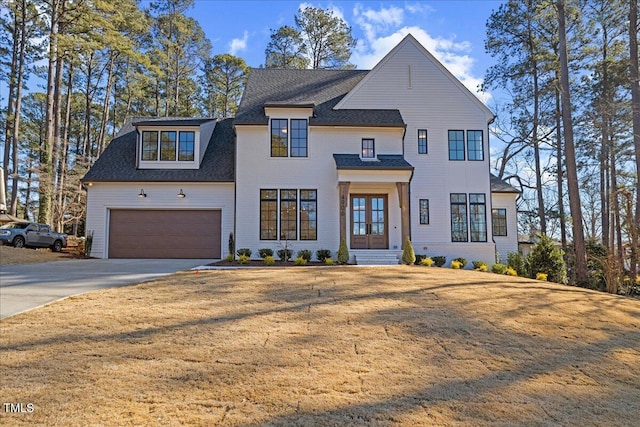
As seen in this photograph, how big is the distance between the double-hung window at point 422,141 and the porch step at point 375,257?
15.3 feet

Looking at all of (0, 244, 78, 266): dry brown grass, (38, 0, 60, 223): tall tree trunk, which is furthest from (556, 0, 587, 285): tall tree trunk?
(38, 0, 60, 223): tall tree trunk

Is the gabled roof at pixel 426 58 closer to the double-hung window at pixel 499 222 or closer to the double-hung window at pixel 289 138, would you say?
the double-hung window at pixel 289 138

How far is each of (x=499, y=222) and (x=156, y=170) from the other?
1519 cm

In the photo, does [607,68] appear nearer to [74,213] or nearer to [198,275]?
[198,275]

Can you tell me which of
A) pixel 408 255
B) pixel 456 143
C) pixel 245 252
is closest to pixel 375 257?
pixel 408 255

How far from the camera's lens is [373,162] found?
15188mm

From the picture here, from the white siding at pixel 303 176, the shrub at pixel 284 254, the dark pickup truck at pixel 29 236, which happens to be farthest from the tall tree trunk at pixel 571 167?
the dark pickup truck at pixel 29 236

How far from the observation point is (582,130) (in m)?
21.8

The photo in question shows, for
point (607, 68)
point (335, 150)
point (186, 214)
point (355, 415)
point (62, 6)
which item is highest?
point (62, 6)

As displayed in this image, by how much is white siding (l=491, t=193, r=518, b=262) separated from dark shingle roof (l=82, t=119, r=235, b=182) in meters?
11.8

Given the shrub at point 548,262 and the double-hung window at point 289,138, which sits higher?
the double-hung window at point 289,138

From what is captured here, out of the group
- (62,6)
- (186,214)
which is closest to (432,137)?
(186,214)

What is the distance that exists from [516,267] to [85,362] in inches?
610

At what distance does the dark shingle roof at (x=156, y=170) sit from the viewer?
52.4 ft
